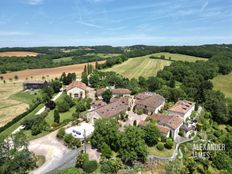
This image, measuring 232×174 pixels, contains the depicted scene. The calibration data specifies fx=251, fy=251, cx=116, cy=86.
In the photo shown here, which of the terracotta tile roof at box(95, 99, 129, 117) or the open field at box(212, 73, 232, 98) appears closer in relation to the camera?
the terracotta tile roof at box(95, 99, 129, 117)

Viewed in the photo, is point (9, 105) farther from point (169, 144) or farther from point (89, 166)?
point (169, 144)

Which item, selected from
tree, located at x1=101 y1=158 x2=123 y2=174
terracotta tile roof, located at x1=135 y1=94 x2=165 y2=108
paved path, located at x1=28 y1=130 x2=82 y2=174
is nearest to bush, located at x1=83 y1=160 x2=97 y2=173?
tree, located at x1=101 y1=158 x2=123 y2=174

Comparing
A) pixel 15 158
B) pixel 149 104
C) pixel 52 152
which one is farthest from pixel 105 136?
pixel 149 104

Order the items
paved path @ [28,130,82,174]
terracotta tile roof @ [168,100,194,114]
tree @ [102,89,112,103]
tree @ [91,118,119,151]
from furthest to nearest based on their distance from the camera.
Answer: tree @ [102,89,112,103] → terracotta tile roof @ [168,100,194,114] → tree @ [91,118,119,151] → paved path @ [28,130,82,174]

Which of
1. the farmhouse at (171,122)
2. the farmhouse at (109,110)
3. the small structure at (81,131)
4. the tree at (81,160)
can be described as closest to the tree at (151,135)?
the farmhouse at (171,122)

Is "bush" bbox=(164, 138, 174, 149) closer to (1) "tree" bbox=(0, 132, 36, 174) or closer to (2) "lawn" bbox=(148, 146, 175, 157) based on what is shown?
(2) "lawn" bbox=(148, 146, 175, 157)

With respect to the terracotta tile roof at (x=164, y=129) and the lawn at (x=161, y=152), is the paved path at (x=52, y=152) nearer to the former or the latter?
the lawn at (x=161, y=152)

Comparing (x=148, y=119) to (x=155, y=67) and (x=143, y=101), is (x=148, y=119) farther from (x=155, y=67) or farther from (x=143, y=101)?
(x=155, y=67)
